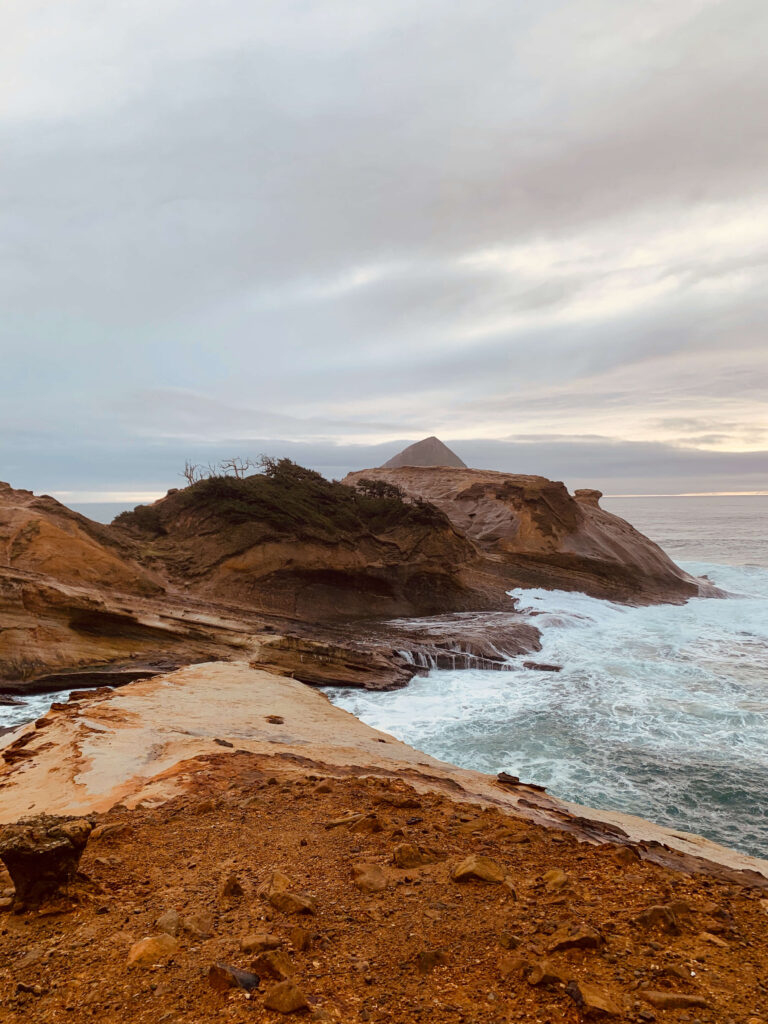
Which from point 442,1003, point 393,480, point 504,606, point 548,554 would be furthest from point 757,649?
point 393,480

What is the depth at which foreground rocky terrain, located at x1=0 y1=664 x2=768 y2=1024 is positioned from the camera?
246 centimetres

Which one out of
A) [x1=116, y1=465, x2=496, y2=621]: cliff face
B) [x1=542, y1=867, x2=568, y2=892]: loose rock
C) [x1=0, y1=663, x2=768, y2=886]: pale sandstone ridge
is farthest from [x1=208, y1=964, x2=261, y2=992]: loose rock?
[x1=116, y1=465, x2=496, y2=621]: cliff face

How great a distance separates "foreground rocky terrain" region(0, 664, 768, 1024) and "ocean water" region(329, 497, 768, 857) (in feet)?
9.96

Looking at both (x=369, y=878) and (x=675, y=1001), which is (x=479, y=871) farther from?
(x=675, y=1001)

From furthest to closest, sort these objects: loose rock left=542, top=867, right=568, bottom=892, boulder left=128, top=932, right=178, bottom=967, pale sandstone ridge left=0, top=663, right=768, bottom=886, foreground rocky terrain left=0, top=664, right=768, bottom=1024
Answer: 1. pale sandstone ridge left=0, top=663, right=768, bottom=886
2. loose rock left=542, top=867, right=568, bottom=892
3. boulder left=128, top=932, right=178, bottom=967
4. foreground rocky terrain left=0, top=664, right=768, bottom=1024

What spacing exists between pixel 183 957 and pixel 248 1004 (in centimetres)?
50

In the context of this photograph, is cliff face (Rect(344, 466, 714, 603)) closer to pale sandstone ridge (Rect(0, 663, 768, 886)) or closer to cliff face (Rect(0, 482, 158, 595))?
cliff face (Rect(0, 482, 158, 595))

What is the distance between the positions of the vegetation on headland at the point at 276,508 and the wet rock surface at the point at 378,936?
17.4 metres

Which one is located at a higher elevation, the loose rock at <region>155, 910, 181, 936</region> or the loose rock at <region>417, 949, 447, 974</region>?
the loose rock at <region>417, 949, 447, 974</region>

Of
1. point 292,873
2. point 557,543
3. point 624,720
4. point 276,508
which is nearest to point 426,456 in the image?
point 557,543

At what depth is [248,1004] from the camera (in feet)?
8.00

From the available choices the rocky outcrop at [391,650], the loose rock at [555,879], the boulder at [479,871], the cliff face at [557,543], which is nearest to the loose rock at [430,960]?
the boulder at [479,871]

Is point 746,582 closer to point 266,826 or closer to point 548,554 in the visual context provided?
point 548,554

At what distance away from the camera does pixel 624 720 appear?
39.0 feet
